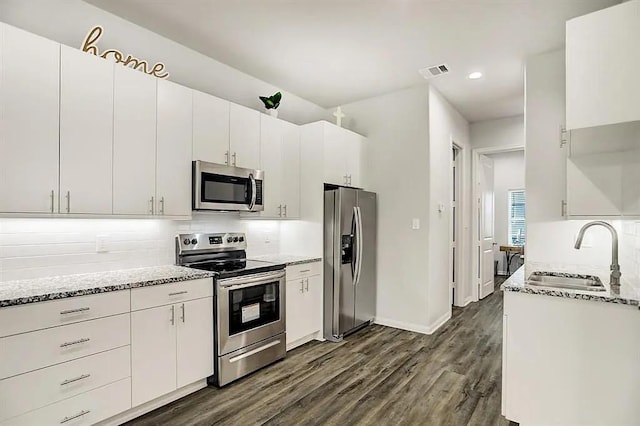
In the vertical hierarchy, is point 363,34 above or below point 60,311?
above

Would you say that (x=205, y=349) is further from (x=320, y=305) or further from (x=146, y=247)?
(x=320, y=305)

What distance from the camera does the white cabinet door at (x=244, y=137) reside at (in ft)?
10.4

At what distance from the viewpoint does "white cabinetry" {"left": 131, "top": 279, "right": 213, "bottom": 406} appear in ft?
7.45

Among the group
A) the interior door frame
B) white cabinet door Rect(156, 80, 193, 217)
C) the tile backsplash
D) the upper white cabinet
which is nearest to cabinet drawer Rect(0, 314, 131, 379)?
the tile backsplash

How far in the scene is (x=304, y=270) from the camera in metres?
3.58

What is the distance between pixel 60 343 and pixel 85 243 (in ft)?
2.64

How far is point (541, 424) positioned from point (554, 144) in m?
2.30

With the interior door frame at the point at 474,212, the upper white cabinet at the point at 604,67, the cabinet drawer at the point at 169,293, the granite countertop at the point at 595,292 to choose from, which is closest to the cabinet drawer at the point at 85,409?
the cabinet drawer at the point at 169,293

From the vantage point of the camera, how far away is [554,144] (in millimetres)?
3141

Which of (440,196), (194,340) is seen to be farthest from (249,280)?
(440,196)

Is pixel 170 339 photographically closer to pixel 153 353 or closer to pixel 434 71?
pixel 153 353

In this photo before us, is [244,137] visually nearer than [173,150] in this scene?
No

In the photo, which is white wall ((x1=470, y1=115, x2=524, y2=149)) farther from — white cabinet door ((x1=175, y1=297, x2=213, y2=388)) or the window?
white cabinet door ((x1=175, y1=297, x2=213, y2=388))

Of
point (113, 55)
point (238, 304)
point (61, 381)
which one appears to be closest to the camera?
point (61, 381)
